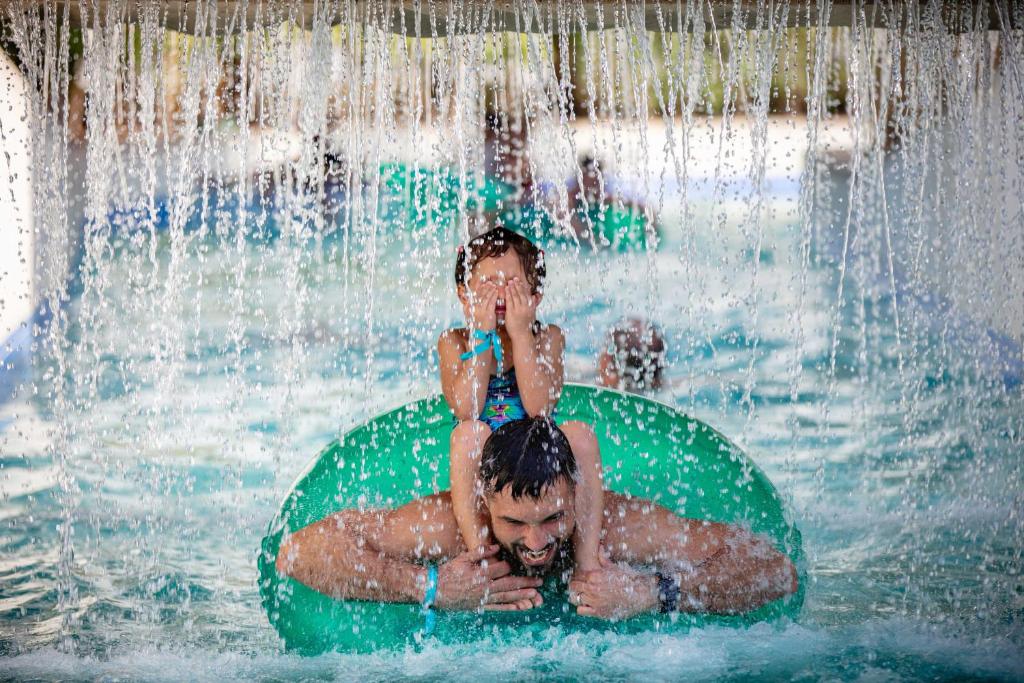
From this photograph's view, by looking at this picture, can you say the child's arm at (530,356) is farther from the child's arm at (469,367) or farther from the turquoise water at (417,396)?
the turquoise water at (417,396)

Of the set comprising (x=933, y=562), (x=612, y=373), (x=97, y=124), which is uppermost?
(x=97, y=124)

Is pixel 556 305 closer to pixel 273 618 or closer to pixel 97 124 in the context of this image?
pixel 97 124

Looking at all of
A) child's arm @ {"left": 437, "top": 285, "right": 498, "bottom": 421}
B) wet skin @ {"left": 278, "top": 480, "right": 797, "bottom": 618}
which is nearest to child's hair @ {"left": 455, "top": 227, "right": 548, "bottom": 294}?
child's arm @ {"left": 437, "top": 285, "right": 498, "bottom": 421}

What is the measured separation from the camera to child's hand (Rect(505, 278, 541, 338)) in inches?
148

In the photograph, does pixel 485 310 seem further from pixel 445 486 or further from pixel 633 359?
pixel 633 359

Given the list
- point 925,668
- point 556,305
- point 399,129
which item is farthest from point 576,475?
point 399,129

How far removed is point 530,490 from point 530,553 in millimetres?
203

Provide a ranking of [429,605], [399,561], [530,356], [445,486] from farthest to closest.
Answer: [445,486]
[530,356]
[399,561]
[429,605]

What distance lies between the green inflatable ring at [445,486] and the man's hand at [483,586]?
6cm

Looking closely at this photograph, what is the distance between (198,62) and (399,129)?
6.69 meters

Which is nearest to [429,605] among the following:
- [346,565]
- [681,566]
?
[346,565]

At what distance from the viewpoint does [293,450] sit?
6.16 metres

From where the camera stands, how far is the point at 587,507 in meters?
3.28

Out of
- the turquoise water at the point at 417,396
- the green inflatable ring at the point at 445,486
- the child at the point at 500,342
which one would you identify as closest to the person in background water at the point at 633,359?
the turquoise water at the point at 417,396
